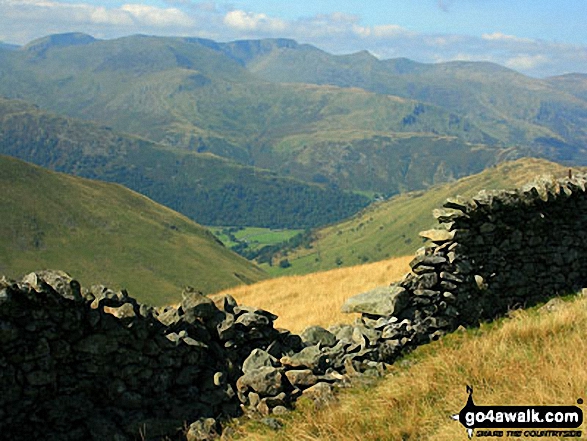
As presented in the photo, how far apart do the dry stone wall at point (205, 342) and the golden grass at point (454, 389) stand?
2.96 feet

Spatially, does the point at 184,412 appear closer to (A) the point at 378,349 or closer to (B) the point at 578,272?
(A) the point at 378,349

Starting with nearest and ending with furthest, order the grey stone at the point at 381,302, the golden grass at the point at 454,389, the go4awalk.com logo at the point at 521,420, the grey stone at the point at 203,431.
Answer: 1. the go4awalk.com logo at the point at 521,420
2. the golden grass at the point at 454,389
3. the grey stone at the point at 203,431
4. the grey stone at the point at 381,302

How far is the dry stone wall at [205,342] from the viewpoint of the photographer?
9.33 meters

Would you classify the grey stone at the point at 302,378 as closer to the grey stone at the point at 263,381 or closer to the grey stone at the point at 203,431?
the grey stone at the point at 263,381

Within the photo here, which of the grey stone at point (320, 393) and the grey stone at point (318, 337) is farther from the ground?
the grey stone at point (318, 337)

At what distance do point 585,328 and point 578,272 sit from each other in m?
6.19

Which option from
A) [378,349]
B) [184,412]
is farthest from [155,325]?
[378,349]

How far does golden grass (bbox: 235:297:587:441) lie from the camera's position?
794 centimetres

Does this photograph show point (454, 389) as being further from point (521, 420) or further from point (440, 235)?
point (440, 235)

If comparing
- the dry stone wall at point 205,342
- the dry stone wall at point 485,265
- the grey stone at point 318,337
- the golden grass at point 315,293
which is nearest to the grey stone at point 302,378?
the dry stone wall at point 205,342

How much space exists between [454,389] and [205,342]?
4960mm

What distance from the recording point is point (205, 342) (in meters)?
11.3

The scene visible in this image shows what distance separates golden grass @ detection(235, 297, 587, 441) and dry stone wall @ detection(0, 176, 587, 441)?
903 millimetres

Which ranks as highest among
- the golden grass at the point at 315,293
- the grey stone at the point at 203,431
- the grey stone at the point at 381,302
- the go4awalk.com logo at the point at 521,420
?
the go4awalk.com logo at the point at 521,420
